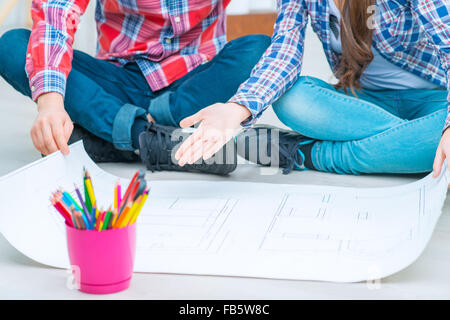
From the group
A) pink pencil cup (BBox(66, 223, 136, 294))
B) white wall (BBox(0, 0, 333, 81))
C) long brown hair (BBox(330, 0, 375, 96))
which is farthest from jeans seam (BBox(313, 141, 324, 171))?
white wall (BBox(0, 0, 333, 81))

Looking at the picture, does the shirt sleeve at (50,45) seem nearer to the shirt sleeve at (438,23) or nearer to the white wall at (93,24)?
the shirt sleeve at (438,23)

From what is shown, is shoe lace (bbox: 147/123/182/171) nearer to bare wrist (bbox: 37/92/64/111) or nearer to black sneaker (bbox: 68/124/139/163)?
black sneaker (bbox: 68/124/139/163)

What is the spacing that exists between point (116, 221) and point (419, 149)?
660 mm

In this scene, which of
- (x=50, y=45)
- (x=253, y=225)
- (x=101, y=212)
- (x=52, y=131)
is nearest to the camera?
(x=101, y=212)

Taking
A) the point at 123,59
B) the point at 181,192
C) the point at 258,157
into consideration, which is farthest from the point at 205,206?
the point at 123,59

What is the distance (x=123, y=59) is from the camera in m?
1.24

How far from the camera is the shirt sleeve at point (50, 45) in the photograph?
0.96m

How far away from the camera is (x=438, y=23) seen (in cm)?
91

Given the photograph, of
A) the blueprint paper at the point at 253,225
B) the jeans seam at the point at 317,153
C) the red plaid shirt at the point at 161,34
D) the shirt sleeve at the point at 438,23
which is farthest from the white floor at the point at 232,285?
the red plaid shirt at the point at 161,34

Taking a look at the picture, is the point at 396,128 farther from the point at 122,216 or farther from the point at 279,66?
the point at 122,216

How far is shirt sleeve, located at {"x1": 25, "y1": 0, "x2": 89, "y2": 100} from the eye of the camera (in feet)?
3.14

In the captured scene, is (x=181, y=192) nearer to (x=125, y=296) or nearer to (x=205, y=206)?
(x=205, y=206)

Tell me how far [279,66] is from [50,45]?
0.38 m

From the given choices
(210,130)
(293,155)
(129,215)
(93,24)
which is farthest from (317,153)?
(93,24)
